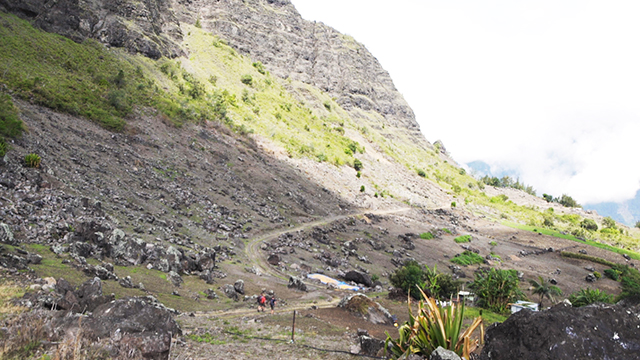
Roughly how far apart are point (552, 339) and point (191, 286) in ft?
52.2

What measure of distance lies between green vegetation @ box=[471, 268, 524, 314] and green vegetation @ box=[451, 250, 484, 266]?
45.0 ft

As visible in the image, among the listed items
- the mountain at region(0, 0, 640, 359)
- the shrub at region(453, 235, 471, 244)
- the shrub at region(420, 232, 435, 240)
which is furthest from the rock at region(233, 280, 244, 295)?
the shrub at region(453, 235, 471, 244)

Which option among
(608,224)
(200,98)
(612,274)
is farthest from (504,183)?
(200,98)

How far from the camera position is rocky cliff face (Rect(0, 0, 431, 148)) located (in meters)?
52.2

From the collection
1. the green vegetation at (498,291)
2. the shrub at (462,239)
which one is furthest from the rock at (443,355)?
the shrub at (462,239)

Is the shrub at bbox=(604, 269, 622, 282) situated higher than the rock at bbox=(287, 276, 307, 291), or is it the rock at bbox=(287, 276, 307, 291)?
the shrub at bbox=(604, 269, 622, 282)

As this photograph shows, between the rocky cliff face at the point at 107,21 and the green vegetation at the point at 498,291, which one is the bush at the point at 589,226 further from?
the rocky cliff face at the point at 107,21

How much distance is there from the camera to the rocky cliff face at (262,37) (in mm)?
52188

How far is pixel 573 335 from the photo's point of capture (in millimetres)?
5250

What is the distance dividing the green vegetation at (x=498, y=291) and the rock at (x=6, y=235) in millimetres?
28107

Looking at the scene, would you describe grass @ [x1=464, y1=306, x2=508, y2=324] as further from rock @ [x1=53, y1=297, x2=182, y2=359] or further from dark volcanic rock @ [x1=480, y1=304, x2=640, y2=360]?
rock @ [x1=53, y1=297, x2=182, y2=359]

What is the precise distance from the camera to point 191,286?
17.0 meters

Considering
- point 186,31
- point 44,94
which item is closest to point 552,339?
point 44,94

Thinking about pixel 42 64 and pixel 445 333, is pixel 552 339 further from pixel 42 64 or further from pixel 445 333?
pixel 42 64
